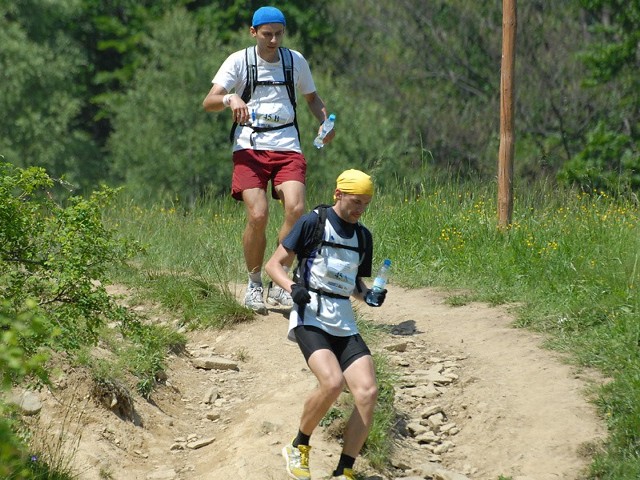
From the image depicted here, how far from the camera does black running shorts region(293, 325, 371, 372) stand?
594cm

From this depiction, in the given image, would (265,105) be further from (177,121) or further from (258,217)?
(177,121)

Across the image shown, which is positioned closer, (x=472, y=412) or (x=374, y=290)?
(x=374, y=290)

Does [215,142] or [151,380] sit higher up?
[151,380]

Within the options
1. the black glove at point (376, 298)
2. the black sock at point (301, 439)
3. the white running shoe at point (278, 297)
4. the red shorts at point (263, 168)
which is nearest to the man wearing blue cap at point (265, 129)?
the red shorts at point (263, 168)

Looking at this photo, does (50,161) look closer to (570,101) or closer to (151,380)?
(570,101)

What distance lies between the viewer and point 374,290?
616 centimetres

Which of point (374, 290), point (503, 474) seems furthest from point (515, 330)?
point (374, 290)

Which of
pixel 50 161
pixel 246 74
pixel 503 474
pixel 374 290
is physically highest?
pixel 246 74

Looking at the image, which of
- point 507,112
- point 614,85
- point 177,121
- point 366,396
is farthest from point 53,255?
point 177,121

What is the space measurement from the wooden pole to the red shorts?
2.94 meters

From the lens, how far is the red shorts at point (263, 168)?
8.10 m

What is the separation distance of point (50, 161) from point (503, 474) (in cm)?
2694

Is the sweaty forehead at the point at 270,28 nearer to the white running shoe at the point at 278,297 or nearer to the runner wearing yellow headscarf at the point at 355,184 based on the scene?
the white running shoe at the point at 278,297

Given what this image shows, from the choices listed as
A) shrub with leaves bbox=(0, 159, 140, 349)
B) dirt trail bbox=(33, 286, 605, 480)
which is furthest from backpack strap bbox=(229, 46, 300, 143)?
shrub with leaves bbox=(0, 159, 140, 349)
